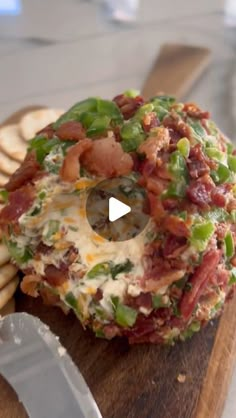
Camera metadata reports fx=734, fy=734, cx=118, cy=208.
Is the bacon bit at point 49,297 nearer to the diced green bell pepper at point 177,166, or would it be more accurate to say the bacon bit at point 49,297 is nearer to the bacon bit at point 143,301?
the bacon bit at point 143,301

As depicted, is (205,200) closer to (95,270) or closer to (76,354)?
(95,270)

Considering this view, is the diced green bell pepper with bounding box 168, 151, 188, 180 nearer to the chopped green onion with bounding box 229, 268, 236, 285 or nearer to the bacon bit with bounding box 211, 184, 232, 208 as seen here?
the bacon bit with bounding box 211, 184, 232, 208

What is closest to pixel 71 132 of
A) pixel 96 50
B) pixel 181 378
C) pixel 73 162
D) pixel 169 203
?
pixel 73 162

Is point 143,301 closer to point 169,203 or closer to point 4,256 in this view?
point 169,203

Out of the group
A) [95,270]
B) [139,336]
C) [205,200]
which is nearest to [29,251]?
[95,270]

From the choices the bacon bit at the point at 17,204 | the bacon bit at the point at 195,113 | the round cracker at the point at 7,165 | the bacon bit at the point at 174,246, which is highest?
the bacon bit at the point at 195,113

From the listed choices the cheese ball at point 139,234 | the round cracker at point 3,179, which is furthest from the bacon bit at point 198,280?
the round cracker at point 3,179
